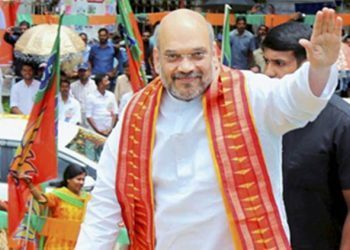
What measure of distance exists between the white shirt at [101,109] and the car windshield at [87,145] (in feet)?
9.93

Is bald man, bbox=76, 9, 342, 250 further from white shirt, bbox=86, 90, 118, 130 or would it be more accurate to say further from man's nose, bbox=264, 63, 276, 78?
white shirt, bbox=86, 90, 118, 130

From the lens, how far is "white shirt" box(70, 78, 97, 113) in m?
11.8

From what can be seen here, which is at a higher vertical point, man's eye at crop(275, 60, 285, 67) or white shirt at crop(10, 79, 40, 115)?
man's eye at crop(275, 60, 285, 67)

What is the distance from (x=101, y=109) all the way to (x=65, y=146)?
349cm

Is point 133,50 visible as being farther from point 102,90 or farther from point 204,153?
point 204,153

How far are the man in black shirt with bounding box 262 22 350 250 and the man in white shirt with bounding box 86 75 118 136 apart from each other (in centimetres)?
748

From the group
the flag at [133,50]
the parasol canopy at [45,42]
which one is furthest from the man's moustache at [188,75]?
the parasol canopy at [45,42]

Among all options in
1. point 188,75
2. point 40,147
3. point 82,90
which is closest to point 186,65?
point 188,75

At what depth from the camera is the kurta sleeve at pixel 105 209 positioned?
3.49 m

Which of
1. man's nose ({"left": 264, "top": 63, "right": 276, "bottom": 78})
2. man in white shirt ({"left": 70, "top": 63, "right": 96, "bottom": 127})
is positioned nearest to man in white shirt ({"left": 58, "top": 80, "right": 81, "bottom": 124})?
man in white shirt ({"left": 70, "top": 63, "right": 96, "bottom": 127})

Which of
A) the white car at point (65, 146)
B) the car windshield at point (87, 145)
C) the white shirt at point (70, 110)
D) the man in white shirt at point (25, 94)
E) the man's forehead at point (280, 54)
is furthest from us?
the man in white shirt at point (25, 94)

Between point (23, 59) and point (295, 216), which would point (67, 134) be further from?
point (23, 59)

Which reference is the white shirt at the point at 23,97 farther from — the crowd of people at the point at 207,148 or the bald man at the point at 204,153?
the bald man at the point at 204,153

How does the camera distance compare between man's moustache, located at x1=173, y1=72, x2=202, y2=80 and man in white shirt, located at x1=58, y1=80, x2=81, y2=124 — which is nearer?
man's moustache, located at x1=173, y1=72, x2=202, y2=80
